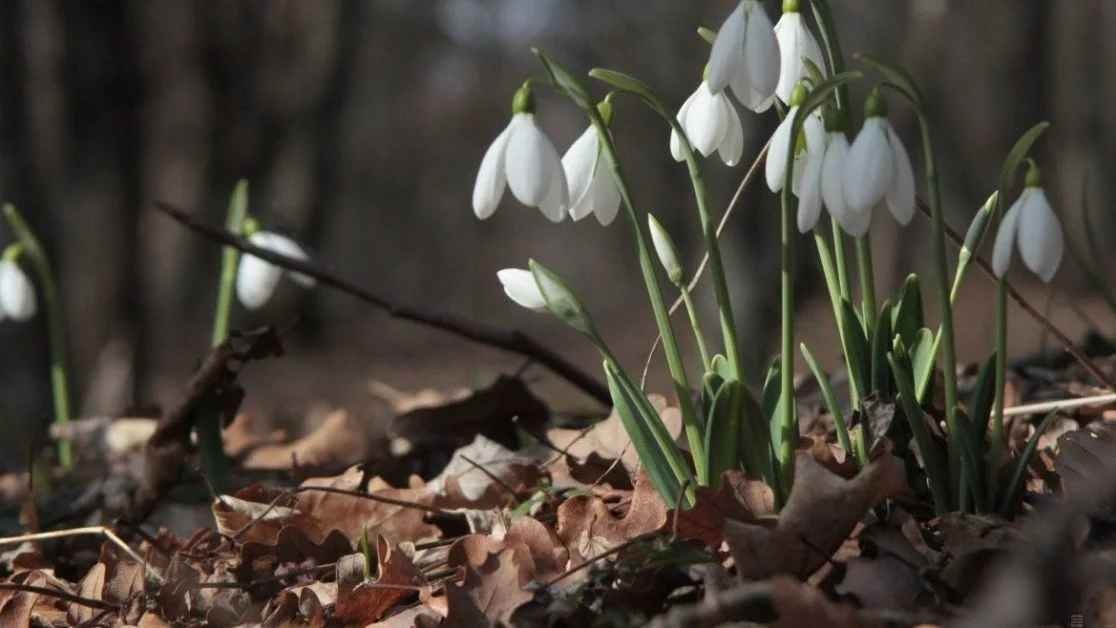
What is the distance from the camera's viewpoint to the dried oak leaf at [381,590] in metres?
1.25

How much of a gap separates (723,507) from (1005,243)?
0.34 metres

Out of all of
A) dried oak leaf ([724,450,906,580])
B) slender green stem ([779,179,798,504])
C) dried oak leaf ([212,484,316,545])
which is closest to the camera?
dried oak leaf ([724,450,906,580])

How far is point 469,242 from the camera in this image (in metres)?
22.9

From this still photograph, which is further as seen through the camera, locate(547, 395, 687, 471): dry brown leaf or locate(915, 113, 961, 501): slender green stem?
locate(547, 395, 687, 471): dry brown leaf

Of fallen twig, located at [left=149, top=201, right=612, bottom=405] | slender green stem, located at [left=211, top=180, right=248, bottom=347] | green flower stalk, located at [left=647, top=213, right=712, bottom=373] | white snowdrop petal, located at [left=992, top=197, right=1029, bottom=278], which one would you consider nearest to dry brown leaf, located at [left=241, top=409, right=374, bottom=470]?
slender green stem, located at [left=211, top=180, right=248, bottom=347]

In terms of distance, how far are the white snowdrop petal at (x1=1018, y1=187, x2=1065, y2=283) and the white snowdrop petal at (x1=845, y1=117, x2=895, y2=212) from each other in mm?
128

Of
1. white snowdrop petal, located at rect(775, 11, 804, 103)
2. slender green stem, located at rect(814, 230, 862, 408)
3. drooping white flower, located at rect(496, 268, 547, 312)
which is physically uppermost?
white snowdrop petal, located at rect(775, 11, 804, 103)

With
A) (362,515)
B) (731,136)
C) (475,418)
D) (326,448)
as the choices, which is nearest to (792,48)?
(731,136)

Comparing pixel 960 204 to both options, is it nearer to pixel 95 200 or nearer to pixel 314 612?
pixel 95 200

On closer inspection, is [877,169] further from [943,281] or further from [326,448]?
[326,448]

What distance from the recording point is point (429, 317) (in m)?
1.96

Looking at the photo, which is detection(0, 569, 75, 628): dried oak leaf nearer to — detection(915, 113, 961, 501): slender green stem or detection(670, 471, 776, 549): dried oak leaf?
detection(670, 471, 776, 549): dried oak leaf

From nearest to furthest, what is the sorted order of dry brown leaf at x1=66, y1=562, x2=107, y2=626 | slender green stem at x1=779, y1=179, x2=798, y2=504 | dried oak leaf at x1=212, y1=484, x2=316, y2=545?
slender green stem at x1=779, y1=179, x2=798, y2=504, dry brown leaf at x1=66, y1=562, x2=107, y2=626, dried oak leaf at x1=212, y1=484, x2=316, y2=545

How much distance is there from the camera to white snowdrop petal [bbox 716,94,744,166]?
138cm
